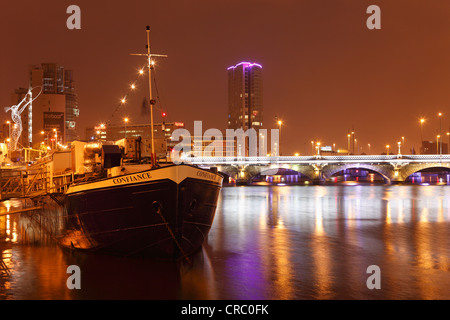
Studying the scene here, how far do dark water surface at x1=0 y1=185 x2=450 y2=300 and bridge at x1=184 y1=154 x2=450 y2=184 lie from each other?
256 feet

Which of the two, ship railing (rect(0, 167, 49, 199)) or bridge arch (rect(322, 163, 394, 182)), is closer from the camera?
ship railing (rect(0, 167, 49, 199))

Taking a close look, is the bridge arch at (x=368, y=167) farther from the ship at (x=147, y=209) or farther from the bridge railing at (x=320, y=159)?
the ship at (x=147, y=209)

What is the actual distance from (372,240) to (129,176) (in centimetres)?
1916

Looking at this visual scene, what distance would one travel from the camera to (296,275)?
1930 cm

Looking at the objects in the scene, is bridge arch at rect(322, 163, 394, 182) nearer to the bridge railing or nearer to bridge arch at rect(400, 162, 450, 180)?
A: the bridge railing

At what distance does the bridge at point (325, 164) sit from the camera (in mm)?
112125

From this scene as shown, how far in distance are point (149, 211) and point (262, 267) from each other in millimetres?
6805

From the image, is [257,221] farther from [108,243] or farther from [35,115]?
[35,115]

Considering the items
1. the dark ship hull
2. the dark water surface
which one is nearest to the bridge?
the dark water surface

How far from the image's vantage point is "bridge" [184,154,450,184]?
112 meters

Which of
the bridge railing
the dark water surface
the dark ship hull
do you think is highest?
the bridge railing

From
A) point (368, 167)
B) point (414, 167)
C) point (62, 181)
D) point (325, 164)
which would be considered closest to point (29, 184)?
point (62, 181)

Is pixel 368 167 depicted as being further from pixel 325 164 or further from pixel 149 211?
pixel 149 211
